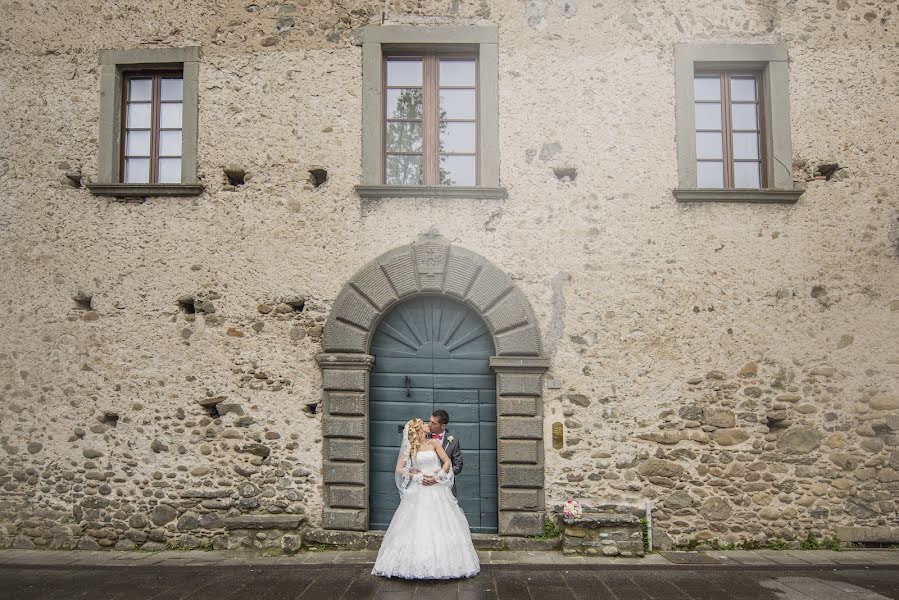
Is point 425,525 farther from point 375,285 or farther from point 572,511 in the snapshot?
point 375,285

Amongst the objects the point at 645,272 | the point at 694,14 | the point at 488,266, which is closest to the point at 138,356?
the point at 488,266

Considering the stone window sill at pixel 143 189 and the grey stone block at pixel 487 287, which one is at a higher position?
the stone window sill at pixel 143 189

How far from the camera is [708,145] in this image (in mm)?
6922

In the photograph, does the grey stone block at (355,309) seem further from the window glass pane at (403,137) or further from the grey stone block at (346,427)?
the window glass pane at (403,137)

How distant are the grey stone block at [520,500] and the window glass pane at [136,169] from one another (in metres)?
5.26

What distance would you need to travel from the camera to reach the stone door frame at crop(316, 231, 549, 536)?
6.35 m

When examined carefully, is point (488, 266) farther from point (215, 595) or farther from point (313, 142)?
point (215, 595)

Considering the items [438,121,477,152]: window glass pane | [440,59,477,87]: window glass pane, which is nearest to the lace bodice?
[438,121,477,152]: window glass pane

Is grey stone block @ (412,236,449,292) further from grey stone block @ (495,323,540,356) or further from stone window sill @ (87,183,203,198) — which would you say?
stone window sill @ (87,183,203,198)

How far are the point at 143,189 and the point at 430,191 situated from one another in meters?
3.11

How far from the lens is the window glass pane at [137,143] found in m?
7.11

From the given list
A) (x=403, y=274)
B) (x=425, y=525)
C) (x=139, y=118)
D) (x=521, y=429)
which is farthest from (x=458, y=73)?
(x=425, y=525)

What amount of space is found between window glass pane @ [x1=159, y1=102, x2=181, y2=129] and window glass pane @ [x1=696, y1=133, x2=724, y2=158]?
19.1 ft

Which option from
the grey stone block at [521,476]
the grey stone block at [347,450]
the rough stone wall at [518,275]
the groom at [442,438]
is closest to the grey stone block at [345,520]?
the rough stone wall at [518,275]
